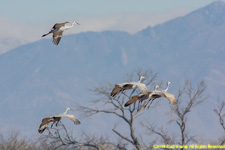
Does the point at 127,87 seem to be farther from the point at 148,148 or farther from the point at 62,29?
the point at 148,148

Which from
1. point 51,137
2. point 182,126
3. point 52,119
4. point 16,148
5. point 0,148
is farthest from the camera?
point 0,148

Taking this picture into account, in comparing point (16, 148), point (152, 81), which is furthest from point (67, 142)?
point (16, 148)

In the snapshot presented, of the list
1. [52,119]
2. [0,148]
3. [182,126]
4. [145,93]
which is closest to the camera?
[145,93]

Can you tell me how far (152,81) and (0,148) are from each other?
26.9 meters

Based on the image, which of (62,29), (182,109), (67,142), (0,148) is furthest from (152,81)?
(0,148)

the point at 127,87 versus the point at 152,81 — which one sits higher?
the point at 152,81

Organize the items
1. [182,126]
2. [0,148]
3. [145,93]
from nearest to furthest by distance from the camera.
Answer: [145,93] → [182,126] → [0,148]

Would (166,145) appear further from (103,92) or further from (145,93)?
(145,93)

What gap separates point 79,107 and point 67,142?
4751 mm

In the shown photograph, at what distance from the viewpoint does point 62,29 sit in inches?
1059

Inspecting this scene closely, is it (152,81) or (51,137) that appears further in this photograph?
(152,81)

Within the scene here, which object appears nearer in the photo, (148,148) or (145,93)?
(145,93)

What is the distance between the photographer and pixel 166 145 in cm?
4319

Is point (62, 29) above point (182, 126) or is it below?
above
